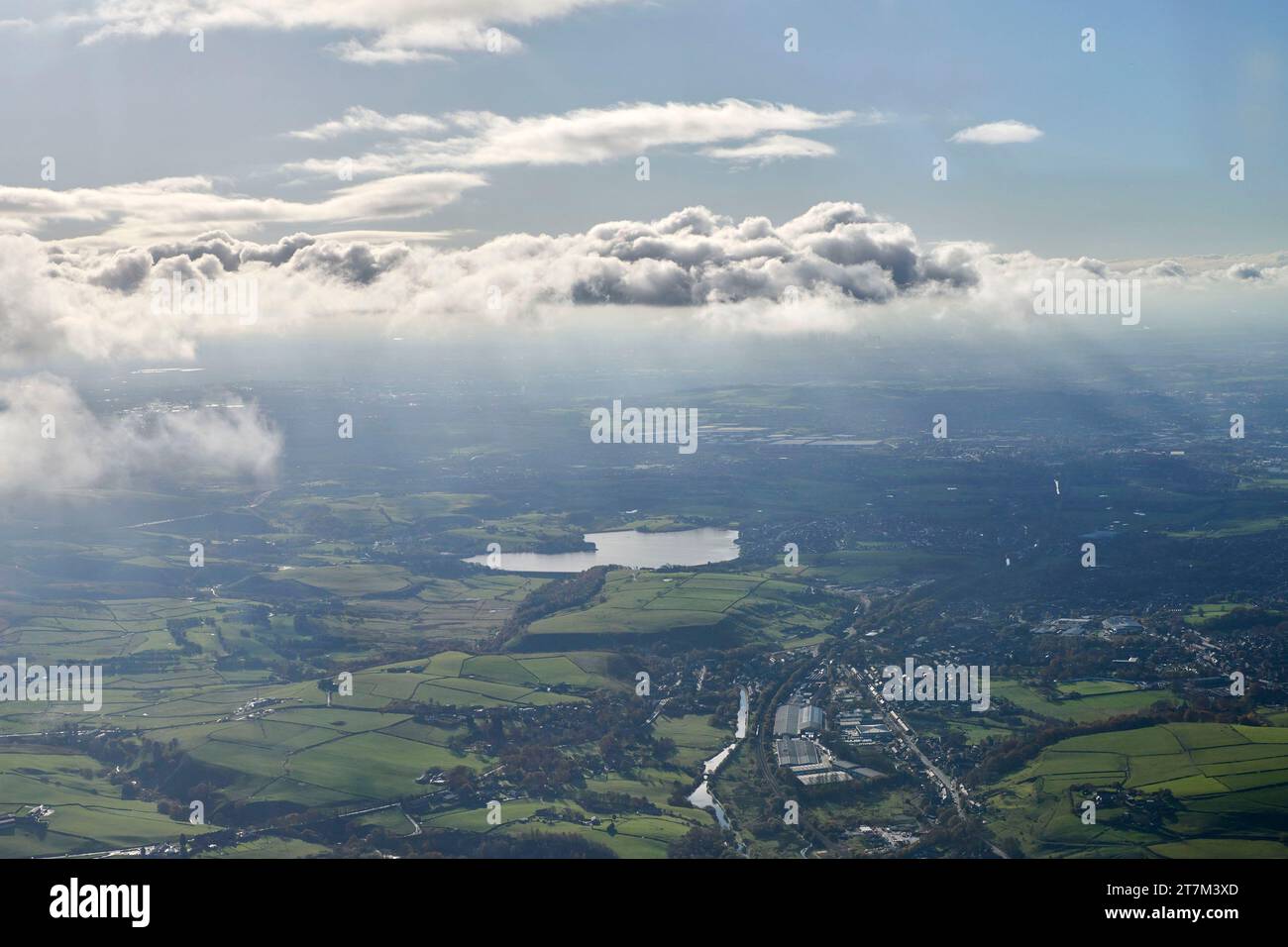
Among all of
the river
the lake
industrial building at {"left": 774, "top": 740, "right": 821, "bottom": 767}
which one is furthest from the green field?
the lake

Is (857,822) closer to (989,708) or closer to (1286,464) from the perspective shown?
(989,708)

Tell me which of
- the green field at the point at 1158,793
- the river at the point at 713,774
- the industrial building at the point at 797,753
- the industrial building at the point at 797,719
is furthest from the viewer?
the industrial building at the point at 797,719

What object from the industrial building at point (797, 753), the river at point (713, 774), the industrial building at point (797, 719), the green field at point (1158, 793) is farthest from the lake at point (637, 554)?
the green field at point (1158, 793)

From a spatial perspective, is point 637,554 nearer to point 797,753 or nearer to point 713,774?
point 797,753

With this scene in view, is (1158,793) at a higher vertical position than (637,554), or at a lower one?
lower

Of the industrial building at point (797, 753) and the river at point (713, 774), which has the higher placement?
the industrial building at point (797, 753)

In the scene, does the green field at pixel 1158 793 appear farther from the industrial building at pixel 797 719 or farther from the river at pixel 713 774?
the river at pixel 713 774

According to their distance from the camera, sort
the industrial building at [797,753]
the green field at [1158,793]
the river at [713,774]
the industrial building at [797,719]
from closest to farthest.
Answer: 1. the green field at [1158,793]
2. the river at [713,774]
3. the industrial building at [797,753]
4. the industrial building at [797,719]

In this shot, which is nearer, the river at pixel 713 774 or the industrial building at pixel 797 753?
the river at pixel 713 774

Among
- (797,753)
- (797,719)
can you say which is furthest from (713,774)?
(797,719)

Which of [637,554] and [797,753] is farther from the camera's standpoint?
[637,554]
